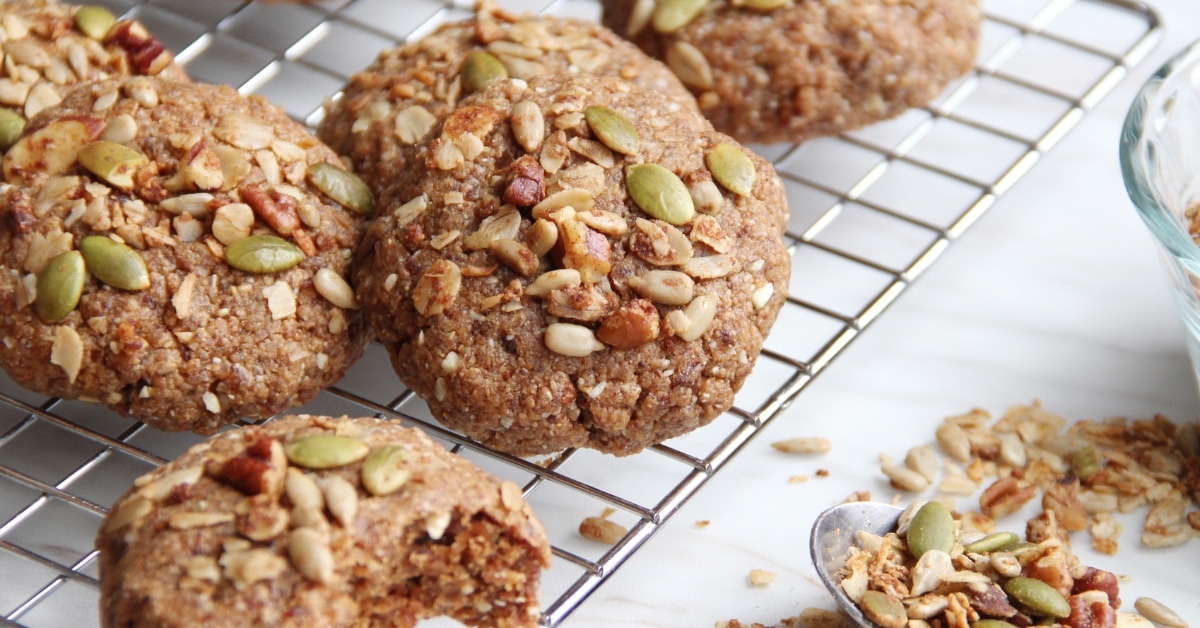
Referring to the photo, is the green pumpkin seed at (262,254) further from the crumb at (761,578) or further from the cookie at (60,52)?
the crumb at (761,578)

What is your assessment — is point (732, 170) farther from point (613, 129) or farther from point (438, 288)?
point (438, 288)

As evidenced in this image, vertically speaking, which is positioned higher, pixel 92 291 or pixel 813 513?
pixel 92 291

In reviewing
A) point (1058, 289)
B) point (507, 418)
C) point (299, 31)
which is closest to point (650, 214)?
point (507, 418)

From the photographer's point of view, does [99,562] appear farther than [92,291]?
No

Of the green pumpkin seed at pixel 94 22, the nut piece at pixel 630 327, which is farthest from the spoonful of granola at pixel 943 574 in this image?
the green pumpkin seed at pixel 94 22

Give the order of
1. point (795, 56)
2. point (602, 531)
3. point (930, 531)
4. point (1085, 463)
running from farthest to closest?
point (795, 56) < point (1085, 463) < point (602, 531) < point (930, 531)

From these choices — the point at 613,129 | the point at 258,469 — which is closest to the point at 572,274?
the point at 613,129

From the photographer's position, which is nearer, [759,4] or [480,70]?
[480,70]

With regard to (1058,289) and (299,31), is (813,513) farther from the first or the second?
(299,31)
